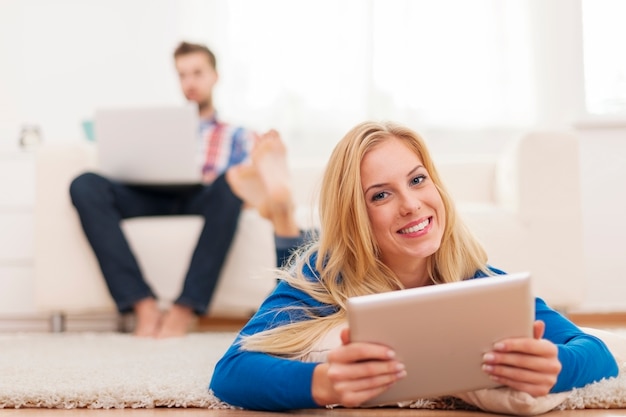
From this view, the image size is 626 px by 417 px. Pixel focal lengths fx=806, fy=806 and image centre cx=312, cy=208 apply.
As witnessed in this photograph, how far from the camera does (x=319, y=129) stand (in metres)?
3.59

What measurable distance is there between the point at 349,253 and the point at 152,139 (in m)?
1.38

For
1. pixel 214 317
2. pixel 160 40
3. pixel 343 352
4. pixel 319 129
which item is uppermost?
pixel 160 40

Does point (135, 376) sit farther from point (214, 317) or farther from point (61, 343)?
point (214, 317)

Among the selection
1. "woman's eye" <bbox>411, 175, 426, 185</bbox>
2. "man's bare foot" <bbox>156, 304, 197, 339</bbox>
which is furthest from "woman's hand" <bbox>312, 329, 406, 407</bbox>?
"man's bare foot" <bbox>156, 304, 197, 339</bbox>

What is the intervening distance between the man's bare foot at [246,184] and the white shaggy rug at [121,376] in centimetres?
47

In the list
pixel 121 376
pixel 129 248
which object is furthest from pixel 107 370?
pixel 129 248

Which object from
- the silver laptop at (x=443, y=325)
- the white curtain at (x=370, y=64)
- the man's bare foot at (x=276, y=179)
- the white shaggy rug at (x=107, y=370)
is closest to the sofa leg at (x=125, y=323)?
the white shaggy rug at (x=107, y=370)

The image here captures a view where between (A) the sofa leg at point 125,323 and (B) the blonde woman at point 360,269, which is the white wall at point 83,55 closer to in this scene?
(A) the sofa leg at point 125,323

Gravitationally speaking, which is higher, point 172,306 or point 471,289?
point 471,289

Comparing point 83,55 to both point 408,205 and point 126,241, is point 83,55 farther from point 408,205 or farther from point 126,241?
point 408,205

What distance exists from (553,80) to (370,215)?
8.05ft

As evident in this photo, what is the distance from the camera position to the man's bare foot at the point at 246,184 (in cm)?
246

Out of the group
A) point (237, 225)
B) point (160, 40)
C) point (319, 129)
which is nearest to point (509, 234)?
point (237, 225)

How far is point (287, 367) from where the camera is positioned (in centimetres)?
111
